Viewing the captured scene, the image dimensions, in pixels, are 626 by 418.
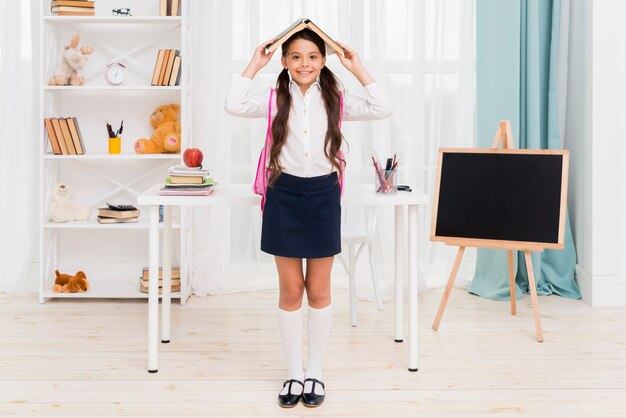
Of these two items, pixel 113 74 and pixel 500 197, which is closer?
pixel 500 197

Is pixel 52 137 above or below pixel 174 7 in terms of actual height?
below

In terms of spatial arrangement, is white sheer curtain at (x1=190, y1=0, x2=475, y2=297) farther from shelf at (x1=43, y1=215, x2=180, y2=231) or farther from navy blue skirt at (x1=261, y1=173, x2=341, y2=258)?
A: navy blue skirt at (x1=261, y1=173, x2=341, y2=258)

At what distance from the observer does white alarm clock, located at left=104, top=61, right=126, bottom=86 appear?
371 cm

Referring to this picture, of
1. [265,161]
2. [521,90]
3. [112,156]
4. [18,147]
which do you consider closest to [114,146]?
[112,156]

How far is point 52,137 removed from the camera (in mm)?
3662

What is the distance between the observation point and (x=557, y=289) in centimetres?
387

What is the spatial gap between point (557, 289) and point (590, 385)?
54.9 inches

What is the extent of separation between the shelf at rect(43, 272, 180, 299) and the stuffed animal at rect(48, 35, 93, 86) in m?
1.08

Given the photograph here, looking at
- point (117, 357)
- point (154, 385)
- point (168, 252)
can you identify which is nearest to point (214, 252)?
point (168, 252)

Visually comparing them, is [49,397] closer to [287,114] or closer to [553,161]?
[287,114]

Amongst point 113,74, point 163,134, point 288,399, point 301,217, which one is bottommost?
point 288,399

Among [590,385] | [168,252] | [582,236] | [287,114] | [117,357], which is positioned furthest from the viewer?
[582,236]

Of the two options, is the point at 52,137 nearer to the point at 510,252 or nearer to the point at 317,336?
the point at 317,336

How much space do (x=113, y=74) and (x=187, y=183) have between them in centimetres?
137
